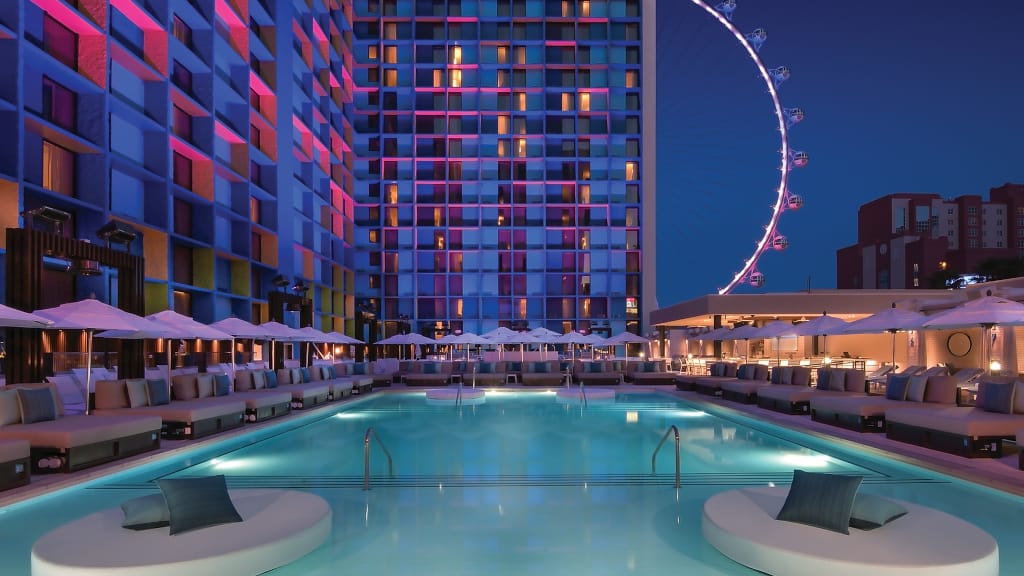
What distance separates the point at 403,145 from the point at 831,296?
3336 centimetres

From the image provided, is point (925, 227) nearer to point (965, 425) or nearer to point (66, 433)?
point (965, 425)

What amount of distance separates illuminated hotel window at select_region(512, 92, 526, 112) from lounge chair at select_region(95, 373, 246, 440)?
40121 mm

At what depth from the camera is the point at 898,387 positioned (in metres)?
13.4

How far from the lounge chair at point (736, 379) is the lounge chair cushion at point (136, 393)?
1607cm

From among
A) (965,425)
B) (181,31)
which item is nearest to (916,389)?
(965,425)

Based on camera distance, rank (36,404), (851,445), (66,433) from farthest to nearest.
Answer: (851,445), (36,404), (66,433)

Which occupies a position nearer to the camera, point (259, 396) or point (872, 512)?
point (872, 512)

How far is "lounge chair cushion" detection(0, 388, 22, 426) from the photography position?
9.38 m

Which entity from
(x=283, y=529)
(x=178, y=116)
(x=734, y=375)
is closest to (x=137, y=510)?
(x=283, y=529)

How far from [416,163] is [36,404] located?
4170 centimetres

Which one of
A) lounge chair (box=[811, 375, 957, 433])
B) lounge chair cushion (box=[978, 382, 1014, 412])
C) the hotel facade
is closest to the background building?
the hotel facade

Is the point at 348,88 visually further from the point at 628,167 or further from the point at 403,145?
the point at 628,167

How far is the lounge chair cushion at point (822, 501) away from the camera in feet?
18.9

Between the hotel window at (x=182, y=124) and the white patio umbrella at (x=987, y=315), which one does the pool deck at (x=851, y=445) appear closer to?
the white patio umbrella at (x=987, y=315)
